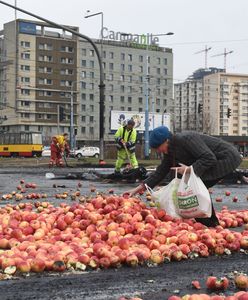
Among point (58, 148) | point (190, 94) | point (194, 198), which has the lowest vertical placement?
point (58, 148)

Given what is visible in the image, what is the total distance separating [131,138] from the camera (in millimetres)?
17172

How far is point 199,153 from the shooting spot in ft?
20.9

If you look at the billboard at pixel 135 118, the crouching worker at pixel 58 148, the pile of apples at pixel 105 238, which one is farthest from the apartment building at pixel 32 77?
the pile of apples at pixel 105 238

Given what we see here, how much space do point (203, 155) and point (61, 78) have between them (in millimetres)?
114694

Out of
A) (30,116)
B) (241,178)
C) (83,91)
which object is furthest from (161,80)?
(241,178)

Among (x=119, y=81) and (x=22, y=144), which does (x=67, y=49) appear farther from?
(x=22, y=144)

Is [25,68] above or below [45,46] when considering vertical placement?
below

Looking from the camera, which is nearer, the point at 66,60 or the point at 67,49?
the point at 67,49

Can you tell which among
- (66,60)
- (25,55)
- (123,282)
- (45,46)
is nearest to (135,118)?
(25,55)

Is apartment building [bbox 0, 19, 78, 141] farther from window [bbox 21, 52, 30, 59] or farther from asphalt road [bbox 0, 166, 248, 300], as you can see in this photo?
asphalt road [bbox 0, 166, 248, 300]

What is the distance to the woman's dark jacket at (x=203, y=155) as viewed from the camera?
6.35 m

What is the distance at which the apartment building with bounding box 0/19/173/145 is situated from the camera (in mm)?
112375

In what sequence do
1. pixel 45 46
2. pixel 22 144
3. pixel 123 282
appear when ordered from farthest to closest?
pixel 45 46
pixel 22 144
pixel 123 282

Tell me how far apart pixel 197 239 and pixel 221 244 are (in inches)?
9.5
